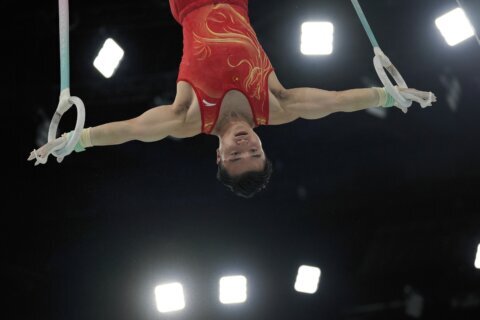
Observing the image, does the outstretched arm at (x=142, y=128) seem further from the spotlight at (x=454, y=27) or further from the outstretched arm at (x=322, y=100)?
the spotlight at (x=454, y=27)

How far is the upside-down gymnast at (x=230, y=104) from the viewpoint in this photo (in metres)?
3.39

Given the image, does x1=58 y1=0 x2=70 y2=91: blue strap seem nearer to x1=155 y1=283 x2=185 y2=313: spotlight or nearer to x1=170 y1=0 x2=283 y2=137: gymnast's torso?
x1=170 y1=0 x2=283 y2=137: gymnast's torso

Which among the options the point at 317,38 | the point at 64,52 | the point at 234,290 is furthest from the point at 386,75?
the point at 234,290

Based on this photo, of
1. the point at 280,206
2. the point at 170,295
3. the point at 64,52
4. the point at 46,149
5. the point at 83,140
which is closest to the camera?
the point at 64,52

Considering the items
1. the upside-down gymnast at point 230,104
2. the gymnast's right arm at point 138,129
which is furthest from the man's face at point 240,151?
the gymnast's right arm at point 138,129

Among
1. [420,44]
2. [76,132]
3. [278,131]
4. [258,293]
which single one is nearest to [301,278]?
[258,293]

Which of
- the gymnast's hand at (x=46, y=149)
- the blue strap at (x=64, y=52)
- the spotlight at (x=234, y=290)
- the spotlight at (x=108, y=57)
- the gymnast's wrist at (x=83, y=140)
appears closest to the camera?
the blue strap at (x=64, y=52)

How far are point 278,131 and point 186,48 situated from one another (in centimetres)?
233

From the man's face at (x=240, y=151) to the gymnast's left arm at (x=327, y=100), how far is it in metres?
0.29

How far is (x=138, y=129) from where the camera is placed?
3.39 metres

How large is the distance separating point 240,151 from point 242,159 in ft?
0.19

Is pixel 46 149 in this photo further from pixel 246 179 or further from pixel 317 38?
pixel 317 38

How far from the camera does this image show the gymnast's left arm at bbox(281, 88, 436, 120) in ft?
11.6

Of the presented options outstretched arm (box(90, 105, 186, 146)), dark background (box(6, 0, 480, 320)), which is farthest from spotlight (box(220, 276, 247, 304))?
outstretched arm (box(90, 105, 186, 146))
